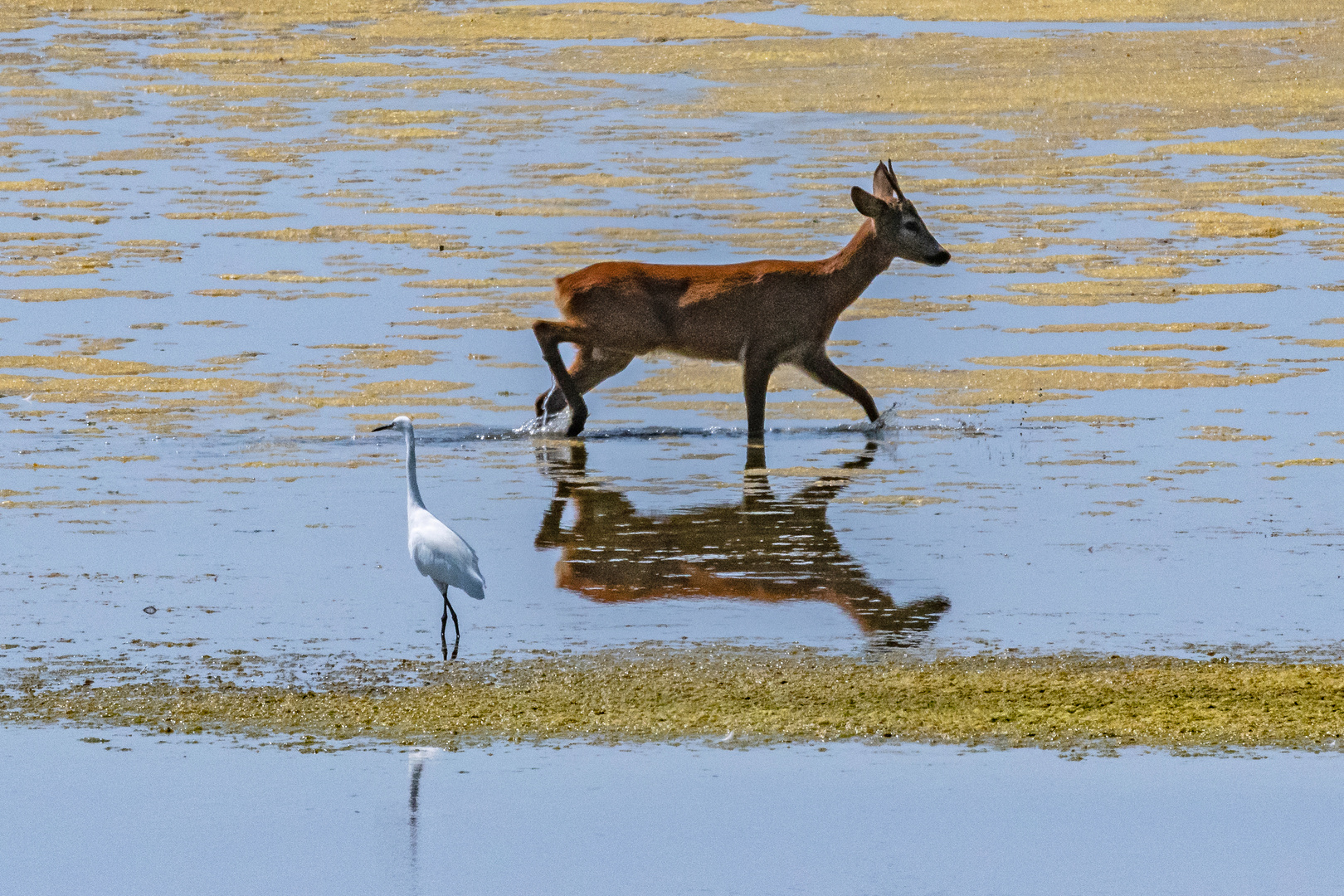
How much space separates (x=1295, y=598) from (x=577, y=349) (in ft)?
19.9

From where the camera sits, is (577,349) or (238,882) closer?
(238,882)

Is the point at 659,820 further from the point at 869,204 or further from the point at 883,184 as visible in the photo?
the point at 883,184

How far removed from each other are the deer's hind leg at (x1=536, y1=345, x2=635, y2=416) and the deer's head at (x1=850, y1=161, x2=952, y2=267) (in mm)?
1814

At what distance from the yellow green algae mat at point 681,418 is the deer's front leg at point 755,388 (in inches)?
9.2

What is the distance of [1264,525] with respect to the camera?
1105cm

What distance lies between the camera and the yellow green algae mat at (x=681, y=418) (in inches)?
331

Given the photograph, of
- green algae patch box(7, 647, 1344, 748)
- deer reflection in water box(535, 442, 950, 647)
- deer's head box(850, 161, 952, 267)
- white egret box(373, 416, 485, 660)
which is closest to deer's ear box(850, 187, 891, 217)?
deer's head box(850, 161, 952, 267)

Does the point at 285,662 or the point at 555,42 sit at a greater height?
the point at 555,42

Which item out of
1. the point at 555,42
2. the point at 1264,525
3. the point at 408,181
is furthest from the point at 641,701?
the point at 555,42

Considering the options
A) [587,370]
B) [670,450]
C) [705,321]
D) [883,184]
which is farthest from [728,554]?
[883,184]

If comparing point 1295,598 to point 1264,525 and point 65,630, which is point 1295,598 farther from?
point 65,630

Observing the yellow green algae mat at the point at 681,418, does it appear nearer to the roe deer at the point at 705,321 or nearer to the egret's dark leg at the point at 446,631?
the egret's dark leg at the point at 446,631

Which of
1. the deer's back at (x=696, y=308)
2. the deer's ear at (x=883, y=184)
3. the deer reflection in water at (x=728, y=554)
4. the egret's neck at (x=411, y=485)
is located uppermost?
the deer's ear at (x=883, y=184)

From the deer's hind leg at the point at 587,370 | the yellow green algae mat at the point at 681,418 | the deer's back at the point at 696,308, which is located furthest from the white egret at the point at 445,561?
the deer's hind leg at the point at 587,370
